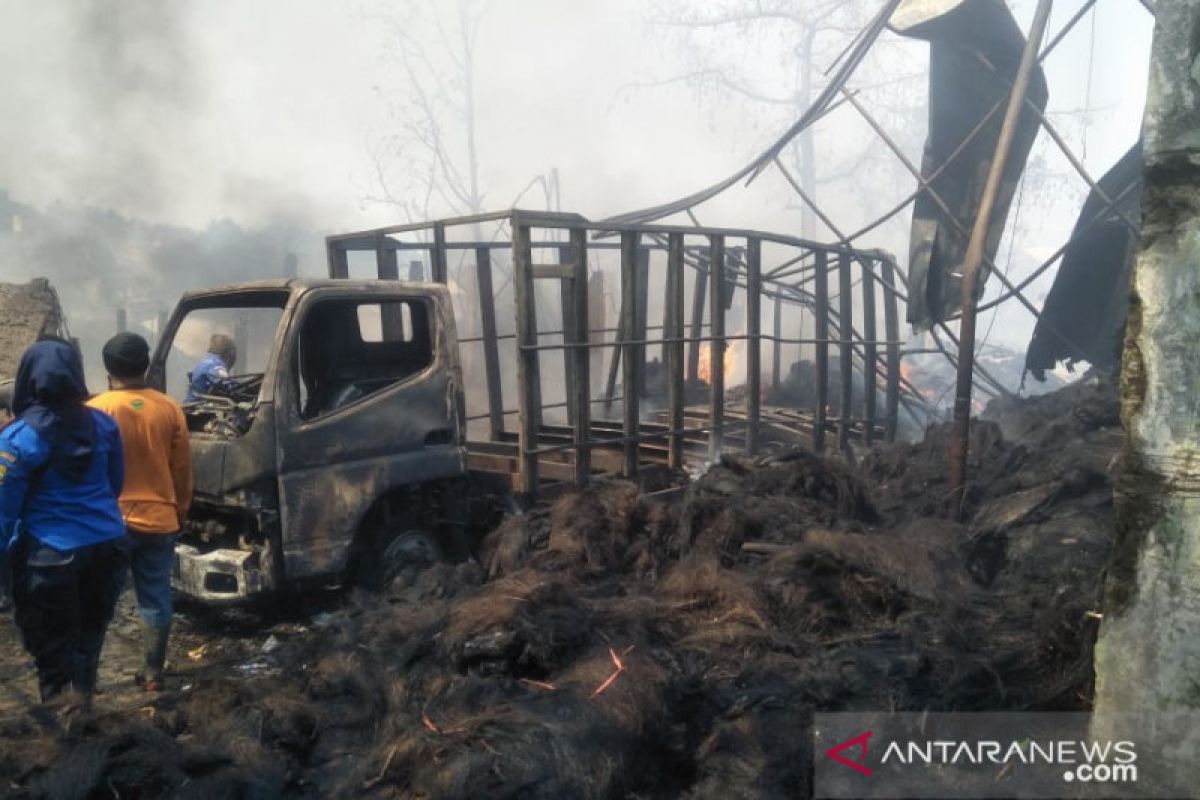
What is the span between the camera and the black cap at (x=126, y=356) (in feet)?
13.5

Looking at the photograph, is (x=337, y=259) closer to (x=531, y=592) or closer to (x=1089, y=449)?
(x=531, y=592)

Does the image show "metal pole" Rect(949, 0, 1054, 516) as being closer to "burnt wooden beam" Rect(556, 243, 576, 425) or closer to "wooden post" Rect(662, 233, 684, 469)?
"wooden post" Rect(662, 233, 684, 469)

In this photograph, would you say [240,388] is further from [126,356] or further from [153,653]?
[153,653]

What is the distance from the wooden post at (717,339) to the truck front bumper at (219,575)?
3843 mm

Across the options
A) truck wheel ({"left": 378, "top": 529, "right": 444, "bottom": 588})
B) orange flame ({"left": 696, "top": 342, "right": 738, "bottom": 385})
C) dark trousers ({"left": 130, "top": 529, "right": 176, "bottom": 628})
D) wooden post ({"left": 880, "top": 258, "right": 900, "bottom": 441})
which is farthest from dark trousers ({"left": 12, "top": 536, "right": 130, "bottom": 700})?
orange flame ({"left": 696, "top": 342, "right": 738, "bottom": 385})

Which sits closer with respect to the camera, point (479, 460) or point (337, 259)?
point (479, 460)

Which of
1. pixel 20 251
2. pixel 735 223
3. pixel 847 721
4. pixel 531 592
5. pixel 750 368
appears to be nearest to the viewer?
pixel 847 721

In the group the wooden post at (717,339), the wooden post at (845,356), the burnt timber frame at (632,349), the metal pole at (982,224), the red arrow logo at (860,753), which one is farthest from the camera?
the wooden post at (845,356)

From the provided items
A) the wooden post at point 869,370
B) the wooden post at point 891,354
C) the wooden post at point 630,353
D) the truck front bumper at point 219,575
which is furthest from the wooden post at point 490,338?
the wooden post at point 891,354

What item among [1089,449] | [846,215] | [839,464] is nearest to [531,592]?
[839,464]

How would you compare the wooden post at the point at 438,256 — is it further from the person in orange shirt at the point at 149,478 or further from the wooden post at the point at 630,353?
the person in orange shirt at the point at 149,478

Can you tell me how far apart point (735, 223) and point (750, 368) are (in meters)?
25.6

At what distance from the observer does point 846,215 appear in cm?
3522

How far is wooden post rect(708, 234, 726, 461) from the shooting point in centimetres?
699
